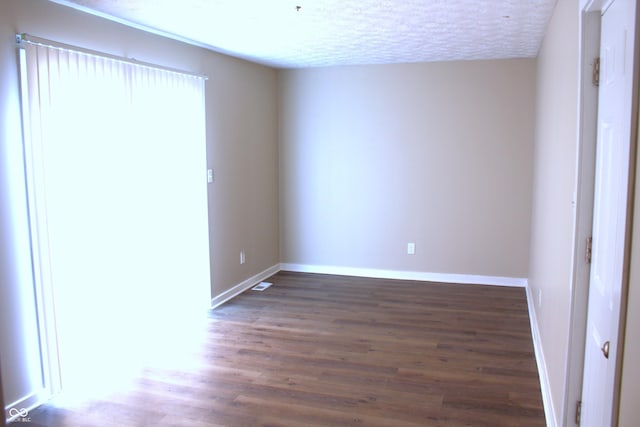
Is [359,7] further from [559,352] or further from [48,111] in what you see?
[559,352]

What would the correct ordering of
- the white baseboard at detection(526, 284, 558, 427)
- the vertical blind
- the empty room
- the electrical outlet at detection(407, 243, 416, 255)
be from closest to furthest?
the empty room < the white baseboard at detection(526, 284, 558, 427) < the vertical blind < the electrical outlet at detection(407, 243, 416, 255)

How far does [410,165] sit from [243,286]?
2.19 metres

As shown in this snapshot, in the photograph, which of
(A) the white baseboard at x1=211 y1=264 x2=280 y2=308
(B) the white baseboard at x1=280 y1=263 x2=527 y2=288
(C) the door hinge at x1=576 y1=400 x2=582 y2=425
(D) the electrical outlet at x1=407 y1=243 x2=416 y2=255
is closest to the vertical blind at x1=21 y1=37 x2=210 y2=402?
(A) the white baseboard at x1=211 y1=264 x2=280 y2=308

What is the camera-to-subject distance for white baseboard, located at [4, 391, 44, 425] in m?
2.73

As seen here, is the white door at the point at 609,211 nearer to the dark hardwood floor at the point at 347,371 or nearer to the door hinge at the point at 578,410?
the door hinge at the point at 578,410

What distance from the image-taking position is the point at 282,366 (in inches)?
135

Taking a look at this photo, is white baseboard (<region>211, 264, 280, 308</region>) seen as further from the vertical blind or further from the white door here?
the white door

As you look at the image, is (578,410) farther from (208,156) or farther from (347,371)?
(208,156)

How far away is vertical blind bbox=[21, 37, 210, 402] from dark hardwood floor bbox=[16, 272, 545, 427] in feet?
1.21

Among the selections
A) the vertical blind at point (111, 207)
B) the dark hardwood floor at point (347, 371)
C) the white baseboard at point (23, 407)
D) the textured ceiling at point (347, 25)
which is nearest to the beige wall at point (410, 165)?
the textured ceiling at point (347, 25)

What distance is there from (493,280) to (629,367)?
4270 mm

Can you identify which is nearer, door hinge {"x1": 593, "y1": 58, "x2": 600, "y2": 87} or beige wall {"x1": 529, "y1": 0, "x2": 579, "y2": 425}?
door hinge {"x1": 593, "y1": 58, "x2": 600, "y2": 87}

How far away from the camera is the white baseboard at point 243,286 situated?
4.74 meters

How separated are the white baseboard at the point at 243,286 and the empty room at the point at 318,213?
0.02 meters
